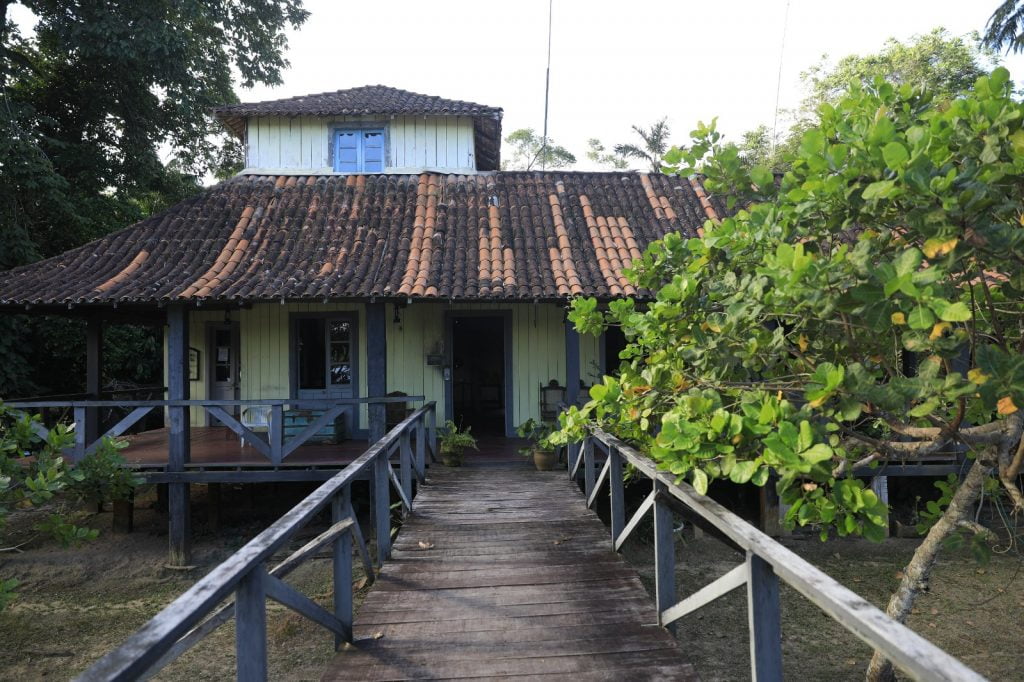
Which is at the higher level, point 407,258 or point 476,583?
point 407,258

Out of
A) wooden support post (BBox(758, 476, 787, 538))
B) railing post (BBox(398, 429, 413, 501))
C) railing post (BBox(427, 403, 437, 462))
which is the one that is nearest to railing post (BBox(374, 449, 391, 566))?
railing post (BBox(398, 429, 413, 501))

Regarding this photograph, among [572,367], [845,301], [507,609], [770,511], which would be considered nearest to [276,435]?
[572,367]

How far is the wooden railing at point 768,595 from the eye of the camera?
1466mm

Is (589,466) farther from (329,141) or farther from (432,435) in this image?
(329,141)

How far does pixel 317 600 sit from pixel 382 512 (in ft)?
10.5

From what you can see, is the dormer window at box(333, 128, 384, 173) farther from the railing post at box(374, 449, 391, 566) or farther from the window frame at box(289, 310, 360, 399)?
the railing post at box(374, 449, 391, 566)

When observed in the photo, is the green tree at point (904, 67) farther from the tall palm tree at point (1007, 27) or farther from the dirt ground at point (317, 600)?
the dirt ground at point (317, 600)

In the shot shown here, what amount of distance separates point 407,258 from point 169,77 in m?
10.6

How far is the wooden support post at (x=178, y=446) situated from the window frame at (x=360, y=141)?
4.71m

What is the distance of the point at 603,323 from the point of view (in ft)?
13.3

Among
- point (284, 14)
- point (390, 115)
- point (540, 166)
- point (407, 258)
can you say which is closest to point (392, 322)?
point (407, 258)

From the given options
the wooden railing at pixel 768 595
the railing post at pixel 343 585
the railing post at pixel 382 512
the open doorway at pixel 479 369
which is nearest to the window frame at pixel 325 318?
the open doorway at pixel 479 369

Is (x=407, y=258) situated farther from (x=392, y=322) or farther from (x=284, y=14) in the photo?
(x=284, y=14)

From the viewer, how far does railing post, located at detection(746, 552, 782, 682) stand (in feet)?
7.75
